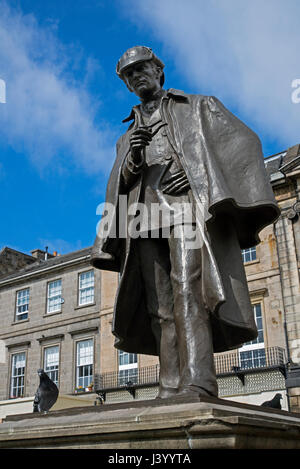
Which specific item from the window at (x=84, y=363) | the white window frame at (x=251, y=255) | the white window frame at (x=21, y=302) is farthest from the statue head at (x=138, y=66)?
the white window frame at (x=21, y=302)

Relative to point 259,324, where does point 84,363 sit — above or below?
below

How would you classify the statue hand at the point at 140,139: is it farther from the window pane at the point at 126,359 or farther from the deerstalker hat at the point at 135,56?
the window pane at the point at 126,359

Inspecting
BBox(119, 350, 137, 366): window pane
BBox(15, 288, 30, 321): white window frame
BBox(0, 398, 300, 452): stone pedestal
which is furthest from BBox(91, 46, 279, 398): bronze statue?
BBox(15, 288, 30, 321): white window frame

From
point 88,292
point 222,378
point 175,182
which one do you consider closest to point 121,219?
point 175,182

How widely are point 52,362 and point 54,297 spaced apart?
3.37m

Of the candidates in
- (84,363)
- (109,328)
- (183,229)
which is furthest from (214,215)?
(84,363)

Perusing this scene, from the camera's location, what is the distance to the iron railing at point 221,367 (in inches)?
837

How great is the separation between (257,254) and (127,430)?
70.4 ft

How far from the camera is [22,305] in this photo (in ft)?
103

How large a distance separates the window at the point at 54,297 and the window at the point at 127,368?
5.25 metres

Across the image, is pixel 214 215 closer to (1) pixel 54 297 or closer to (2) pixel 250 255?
(2) pixel 250 255

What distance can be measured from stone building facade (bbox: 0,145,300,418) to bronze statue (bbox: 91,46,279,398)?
58.7 ft

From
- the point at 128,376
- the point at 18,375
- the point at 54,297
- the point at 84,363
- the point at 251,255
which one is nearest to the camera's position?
the point at 251,255

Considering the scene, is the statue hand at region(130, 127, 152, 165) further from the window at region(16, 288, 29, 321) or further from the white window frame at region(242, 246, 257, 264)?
the window at region(16, 288, 29, 321)
